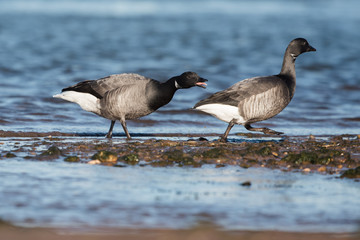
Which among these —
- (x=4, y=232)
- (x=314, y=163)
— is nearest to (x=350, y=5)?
(x=314, y=163)

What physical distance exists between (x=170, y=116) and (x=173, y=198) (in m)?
8.43

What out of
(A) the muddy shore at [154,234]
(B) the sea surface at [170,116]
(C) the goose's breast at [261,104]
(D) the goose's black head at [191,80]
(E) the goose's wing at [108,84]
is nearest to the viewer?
(A) the muddy shore at [154,234]

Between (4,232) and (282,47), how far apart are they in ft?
90.3

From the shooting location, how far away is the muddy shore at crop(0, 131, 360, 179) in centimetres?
841

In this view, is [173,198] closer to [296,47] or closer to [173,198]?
[173,198]

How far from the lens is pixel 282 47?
31.4m

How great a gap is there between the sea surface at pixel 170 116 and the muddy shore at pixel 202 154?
0.30 metres

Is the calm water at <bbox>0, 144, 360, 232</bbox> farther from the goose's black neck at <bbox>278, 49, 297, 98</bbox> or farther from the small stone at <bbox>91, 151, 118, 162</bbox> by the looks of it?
the goose's black neck at <bbox>278, 49, 297, 98</bbox>

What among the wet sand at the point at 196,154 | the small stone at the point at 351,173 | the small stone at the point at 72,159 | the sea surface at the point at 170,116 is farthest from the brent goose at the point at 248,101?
the small stone at the point at 351,173

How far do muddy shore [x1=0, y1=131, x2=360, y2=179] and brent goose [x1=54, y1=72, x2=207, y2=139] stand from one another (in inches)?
43.3

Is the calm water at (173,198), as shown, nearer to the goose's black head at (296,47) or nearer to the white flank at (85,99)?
the white flank at (85,99)

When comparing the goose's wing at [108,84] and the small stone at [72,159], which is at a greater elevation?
the goose's wing at [108,84]

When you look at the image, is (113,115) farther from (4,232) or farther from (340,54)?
(340,54)

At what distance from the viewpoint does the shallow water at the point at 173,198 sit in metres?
5.60
